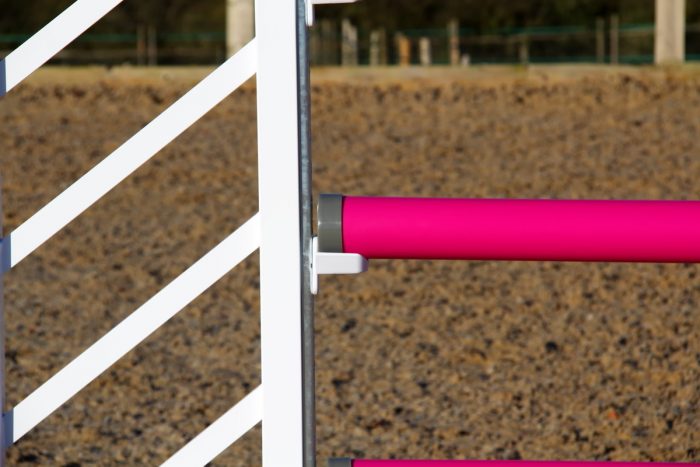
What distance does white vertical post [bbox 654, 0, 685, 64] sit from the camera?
479 inches

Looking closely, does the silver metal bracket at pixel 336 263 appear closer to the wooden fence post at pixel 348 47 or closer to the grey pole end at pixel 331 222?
the grey pole end at pixel 331 222

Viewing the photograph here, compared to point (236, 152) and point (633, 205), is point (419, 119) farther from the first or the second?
point (633, 205)

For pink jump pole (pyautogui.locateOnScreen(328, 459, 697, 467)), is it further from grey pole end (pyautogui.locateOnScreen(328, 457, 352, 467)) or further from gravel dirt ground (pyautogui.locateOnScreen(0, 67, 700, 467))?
gravel dirt ground (pyautogui.locateOnScreen(0, 67, 700, 467))

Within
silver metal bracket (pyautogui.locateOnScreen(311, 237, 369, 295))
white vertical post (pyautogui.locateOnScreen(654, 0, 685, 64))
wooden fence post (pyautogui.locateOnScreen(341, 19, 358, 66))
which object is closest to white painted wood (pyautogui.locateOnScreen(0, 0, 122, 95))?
silver metal bracket (pyautogui.locateOnScreen(311, 237, 369, 295))

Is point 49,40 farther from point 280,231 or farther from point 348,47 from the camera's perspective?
point 348,47

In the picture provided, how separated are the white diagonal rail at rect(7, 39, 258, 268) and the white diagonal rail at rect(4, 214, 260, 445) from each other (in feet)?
0.61

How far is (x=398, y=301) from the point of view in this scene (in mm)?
5367

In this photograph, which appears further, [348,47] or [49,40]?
[348,47]

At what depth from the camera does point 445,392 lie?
4.20 m

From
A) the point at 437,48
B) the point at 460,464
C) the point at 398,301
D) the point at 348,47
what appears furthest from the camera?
the point at 437,48

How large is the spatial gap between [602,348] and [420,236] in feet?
9.78

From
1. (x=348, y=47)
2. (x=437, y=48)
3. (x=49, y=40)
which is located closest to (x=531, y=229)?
(x=49, y=40)

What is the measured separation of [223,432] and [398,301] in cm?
342

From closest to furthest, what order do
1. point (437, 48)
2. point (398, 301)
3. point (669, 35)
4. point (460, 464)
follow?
1. point (460, 464)
2. point (398, 301)
3. point (669, 35)
4. point (437, 48)
